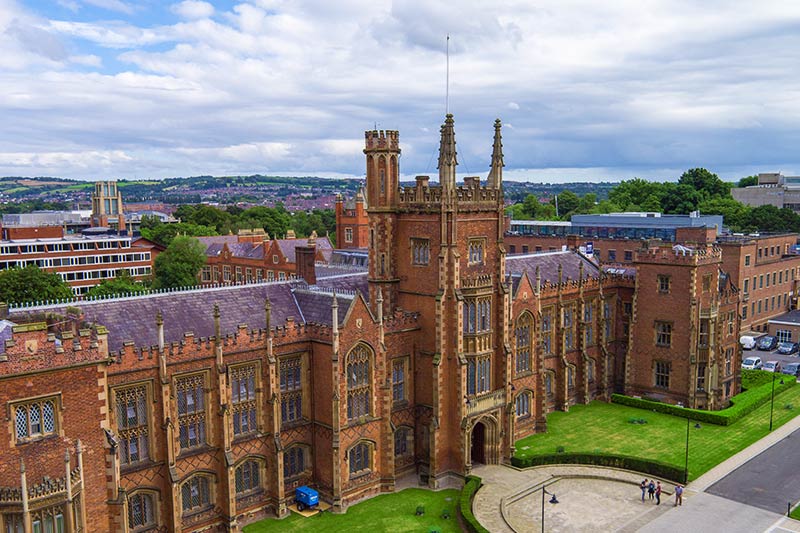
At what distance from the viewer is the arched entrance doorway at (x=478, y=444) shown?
5294 cm

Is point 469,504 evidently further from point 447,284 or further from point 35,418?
point 35,418

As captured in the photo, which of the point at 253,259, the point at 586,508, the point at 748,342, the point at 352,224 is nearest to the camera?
the point at 586,508

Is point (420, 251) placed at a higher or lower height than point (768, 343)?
higher

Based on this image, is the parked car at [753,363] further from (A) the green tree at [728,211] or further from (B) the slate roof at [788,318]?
(A) the green tree at [728,211]

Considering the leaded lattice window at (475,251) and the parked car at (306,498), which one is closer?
the parked car at (306,498)

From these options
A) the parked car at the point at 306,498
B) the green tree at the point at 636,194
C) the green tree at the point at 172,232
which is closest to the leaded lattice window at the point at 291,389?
the parked car at the point at 306,498

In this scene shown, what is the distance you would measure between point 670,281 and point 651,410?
13.1 meters

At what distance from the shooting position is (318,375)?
4619cm

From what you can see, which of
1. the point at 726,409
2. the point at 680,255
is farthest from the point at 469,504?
the point at 680,255

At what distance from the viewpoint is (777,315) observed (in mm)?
104500

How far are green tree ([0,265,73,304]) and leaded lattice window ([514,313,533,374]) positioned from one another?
187ft

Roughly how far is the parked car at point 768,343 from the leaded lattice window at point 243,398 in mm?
78143

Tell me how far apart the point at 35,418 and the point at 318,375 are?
18.6 m

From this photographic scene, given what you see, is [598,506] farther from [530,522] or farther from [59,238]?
[59,238]
